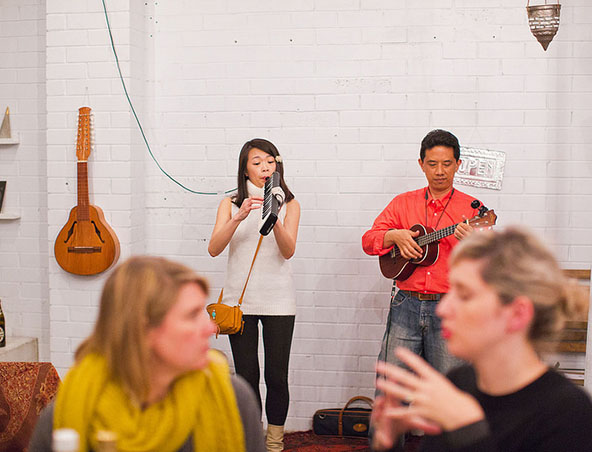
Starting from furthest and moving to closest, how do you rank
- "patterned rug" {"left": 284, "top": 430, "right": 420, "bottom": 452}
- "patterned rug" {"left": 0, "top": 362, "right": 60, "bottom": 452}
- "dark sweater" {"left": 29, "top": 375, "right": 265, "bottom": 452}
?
"patterned rug" {"left": 284, "top": 430, "right": 420, "bottom": 452}, "patterned rug" {"left": 0, "top": 362, "right": 60, "bottom": 452}, "dark sweater" {"left": 29, "top": 375, "right": 265, "bottom": 452}

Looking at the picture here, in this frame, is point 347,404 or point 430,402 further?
point 347,404

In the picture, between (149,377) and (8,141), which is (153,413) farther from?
(8,141)

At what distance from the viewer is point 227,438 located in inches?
62.6

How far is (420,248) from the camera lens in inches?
136

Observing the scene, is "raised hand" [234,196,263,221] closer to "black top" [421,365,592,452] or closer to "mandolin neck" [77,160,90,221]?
"mandolin neck" [77,160,90,221]

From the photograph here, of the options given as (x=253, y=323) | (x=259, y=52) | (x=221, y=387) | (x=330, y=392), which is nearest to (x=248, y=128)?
(x=259, y=52)

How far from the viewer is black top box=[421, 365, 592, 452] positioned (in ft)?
4.67

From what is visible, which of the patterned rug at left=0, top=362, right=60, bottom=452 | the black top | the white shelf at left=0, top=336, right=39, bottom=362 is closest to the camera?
the black top

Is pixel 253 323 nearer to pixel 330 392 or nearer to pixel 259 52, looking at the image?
pixel 330 392

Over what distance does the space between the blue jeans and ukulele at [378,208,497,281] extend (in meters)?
0.13

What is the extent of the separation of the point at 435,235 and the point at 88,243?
2.08 meters

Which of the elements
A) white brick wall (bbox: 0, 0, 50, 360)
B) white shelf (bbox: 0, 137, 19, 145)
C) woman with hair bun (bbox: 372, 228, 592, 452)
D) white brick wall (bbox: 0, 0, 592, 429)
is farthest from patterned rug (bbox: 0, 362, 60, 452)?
white shelf (bbox: 0, 137, 19, 145)

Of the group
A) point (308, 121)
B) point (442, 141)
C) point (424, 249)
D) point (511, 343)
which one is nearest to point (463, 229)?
point (424, 249)

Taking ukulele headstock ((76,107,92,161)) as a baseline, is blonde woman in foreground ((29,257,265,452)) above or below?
below
